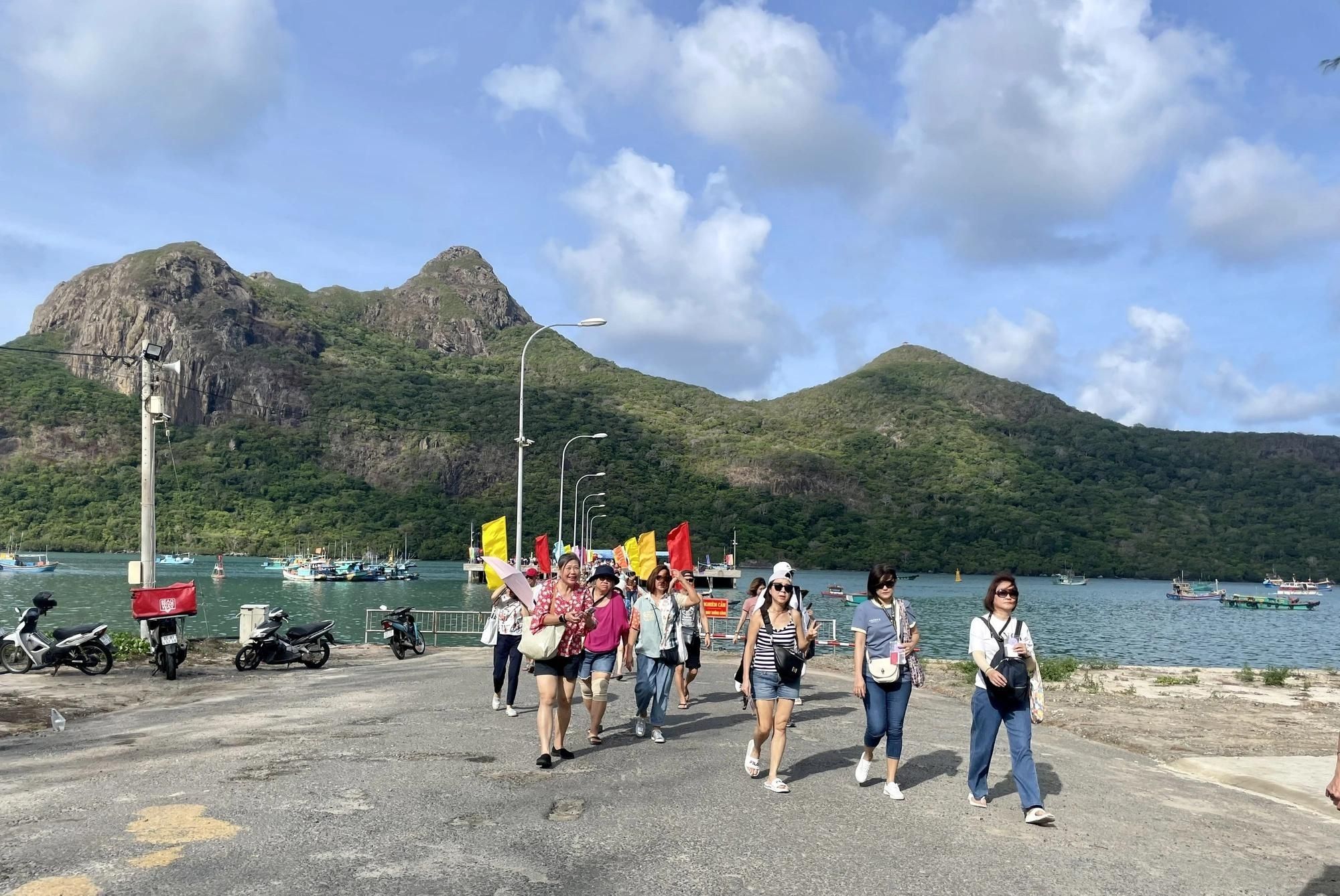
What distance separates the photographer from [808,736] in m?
12.3

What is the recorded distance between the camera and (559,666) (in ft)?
32.0

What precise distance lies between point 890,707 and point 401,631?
56.1 feet

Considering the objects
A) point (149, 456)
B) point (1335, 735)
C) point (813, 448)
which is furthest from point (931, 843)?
point (813, 448)

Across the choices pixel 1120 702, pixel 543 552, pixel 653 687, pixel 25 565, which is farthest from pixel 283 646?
pixel 25 565

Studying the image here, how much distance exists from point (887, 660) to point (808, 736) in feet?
12.6

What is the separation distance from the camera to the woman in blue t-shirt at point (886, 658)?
29.1 ft

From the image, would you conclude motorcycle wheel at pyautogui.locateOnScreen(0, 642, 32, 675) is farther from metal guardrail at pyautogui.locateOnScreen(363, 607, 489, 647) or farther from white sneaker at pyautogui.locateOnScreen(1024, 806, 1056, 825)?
white sneaker at pyautogui.locateOnScreen(1024, 806, 1056, 825)

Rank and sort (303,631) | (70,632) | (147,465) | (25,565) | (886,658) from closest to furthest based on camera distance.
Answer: (886,658)
(70,632)
(147,465)
(303,631)
(25,565)

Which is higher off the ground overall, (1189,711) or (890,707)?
(890,707)

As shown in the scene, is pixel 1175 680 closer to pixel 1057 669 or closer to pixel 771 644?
pixel 1057 669

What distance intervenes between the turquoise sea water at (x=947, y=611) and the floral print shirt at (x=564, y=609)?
723 centimetres

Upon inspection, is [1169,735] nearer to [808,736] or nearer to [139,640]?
[808,736]

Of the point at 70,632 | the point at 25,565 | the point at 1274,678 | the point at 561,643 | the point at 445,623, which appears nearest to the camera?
the point at 561,643

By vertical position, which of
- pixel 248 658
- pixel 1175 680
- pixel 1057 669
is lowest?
pixel 1175 680
